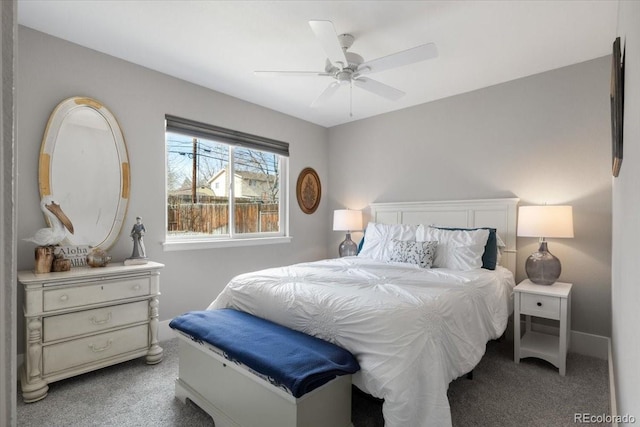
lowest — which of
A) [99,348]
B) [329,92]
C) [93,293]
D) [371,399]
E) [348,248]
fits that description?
[371,399]

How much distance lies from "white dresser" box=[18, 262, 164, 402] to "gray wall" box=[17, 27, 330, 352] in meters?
0.46

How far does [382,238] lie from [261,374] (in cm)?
223

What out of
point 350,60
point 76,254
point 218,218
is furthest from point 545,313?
point 76,254

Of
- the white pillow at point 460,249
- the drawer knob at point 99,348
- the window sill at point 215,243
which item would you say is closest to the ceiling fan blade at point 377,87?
the white pillow at point 460,249

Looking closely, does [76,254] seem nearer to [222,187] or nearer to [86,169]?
[86,169]

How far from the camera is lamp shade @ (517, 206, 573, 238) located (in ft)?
8.39

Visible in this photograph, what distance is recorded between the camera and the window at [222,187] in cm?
326

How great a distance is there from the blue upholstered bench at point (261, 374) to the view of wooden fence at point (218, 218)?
1.48 m

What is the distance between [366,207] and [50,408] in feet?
11.8

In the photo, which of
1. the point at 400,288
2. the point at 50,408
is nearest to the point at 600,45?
the point at 400,288

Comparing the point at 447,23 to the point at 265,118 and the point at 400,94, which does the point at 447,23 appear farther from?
the point at 265,118

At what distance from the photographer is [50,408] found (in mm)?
1951

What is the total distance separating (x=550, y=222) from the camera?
258 centimetres

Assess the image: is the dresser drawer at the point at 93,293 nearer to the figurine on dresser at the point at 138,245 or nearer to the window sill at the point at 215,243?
the figurine on dresser at the point at 138,245
